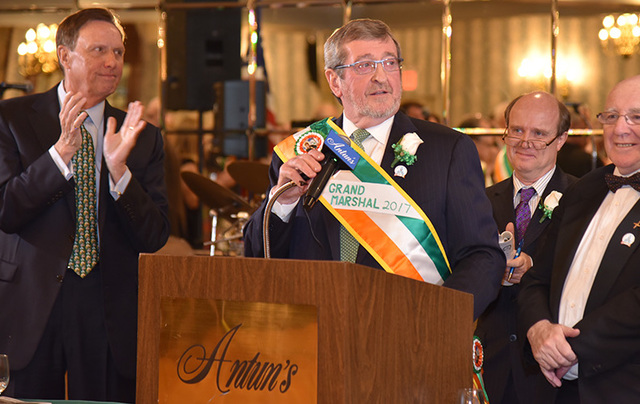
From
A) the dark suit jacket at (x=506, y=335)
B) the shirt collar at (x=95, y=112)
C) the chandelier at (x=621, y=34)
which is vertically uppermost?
the chandelier at (x=621, y=34)

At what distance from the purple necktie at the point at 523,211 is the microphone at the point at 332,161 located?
1.47 m

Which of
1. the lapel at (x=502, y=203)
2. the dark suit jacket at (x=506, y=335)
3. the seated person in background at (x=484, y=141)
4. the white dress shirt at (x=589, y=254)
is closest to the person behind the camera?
the white dress shirt at (x=589, y=254)

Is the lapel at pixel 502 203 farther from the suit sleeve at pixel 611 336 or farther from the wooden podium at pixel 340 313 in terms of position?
the wooden podium at pixel 340 313

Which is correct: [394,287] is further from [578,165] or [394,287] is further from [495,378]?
[578,165]

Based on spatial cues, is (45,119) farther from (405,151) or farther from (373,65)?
(405,151)

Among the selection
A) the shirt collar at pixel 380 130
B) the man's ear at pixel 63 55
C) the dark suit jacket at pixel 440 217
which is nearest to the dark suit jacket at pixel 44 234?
the man's ear at pixel 63 55

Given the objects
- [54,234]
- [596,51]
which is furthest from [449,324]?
[596,51]

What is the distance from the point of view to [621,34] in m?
6.35

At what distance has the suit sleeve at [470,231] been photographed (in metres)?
2.19

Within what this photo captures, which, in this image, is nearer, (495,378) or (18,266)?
(18,266)

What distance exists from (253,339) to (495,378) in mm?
1780

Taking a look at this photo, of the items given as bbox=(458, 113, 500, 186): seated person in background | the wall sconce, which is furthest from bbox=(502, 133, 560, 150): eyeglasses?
the wall sconce

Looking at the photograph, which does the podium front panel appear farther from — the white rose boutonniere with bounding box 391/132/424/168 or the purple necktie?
the purple necktie

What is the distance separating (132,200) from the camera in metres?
2.92
